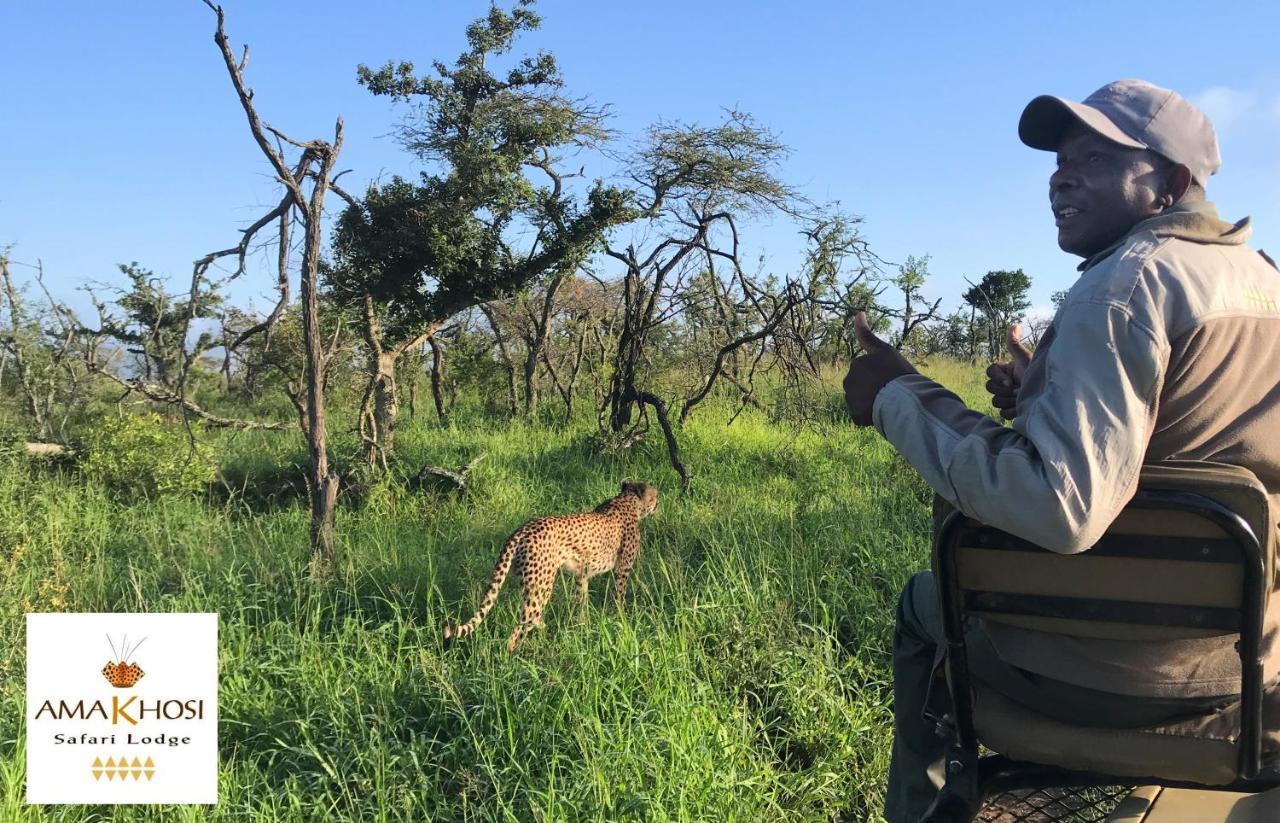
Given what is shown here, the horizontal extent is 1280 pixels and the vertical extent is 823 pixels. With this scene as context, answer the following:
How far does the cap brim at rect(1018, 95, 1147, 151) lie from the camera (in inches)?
56.3

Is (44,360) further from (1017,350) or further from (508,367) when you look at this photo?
(1017,350)

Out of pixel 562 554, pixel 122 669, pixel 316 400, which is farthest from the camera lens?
pixel 316 400

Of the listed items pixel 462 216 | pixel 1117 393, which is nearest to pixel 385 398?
pixel 462 216

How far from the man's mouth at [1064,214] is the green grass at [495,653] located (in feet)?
5.81

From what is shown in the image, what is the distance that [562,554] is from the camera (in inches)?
162

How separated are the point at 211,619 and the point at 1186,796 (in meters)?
3.06

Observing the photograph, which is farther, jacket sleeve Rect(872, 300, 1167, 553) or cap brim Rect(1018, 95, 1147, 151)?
cap brim Rect(1018, 95, 1147, 151)

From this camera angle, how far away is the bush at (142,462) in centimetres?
619

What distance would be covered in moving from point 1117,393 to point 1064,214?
481 mm

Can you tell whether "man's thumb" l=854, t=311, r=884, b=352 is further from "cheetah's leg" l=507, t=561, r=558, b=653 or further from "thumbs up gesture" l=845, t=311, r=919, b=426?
"cheetah's leg" l=507, t=561, r=558, b=653

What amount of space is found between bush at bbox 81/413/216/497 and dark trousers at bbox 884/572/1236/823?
18.3ft

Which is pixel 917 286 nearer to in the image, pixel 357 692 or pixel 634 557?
pixel 634 557

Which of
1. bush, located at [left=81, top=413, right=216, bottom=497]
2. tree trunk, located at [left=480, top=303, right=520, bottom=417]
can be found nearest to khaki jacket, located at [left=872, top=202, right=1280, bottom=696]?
bush, located at [left=81, top=413, right=216, bottom=497]

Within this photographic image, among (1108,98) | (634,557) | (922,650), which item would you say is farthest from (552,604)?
(1108,98)
